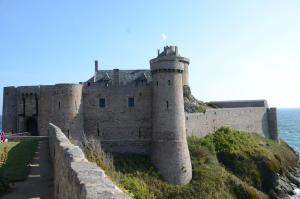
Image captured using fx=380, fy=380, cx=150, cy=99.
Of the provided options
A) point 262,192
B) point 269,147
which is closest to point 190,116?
point 262,192

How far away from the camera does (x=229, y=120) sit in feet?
153

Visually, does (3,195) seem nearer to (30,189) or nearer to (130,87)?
(30,189)

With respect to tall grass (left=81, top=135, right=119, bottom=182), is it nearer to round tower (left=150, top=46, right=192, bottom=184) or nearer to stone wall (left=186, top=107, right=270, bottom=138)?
round tower (left=150, top=46, right=192, bottom=184)

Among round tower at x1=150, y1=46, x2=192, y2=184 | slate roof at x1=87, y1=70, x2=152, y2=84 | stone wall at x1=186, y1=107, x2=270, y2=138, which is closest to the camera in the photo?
round tower at x1=150, y1=46, x2=192, y2=184

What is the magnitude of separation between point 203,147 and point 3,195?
26.5 meters

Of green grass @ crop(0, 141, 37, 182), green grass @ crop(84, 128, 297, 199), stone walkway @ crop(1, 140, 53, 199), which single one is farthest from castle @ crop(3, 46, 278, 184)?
stone walkway @ crop(1, 140, 53, 199)

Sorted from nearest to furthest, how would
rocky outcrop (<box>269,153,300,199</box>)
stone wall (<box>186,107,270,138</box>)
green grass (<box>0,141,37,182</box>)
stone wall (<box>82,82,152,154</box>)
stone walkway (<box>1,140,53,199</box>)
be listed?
stone walkway (<box>1,140,53,199</box>) < green grass (<box>0,141,37,182</box>) < stone wall (<box>82,82,152,154</box>) < rocky outcrop (<box>269,153,300,199</box>) < stone wall (<box>186,107,270,138</box>)

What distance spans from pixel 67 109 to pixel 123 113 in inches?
196

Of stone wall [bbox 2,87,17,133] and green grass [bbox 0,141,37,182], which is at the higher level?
stone wall [bbox 2,87,17,133]

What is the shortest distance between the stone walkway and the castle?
656 inches

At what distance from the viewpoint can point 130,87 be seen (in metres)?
34.0

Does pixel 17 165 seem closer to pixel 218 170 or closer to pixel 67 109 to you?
pixel 67 109

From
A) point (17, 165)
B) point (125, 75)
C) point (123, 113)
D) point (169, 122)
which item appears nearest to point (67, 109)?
point (123, 113)

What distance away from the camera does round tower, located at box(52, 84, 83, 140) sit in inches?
1251
